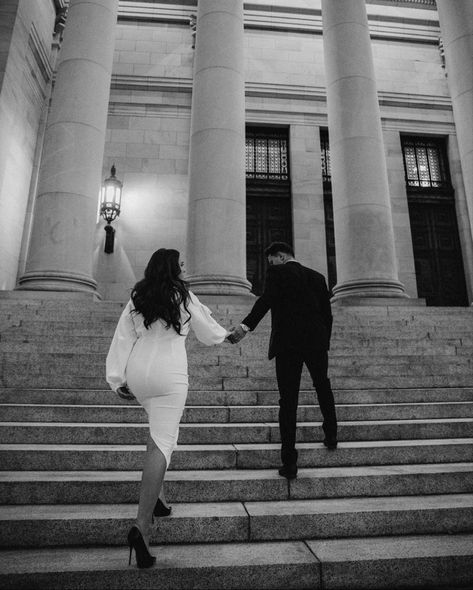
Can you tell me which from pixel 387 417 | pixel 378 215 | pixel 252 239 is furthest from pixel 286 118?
pixel 387 417

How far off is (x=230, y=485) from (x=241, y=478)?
133 mm

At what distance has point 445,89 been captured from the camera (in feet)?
69.4

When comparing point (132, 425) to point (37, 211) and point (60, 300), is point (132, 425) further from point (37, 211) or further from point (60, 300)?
point (37, 211)

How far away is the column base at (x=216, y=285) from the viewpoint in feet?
35.0

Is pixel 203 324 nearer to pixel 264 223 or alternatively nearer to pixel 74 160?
pixel 74 160

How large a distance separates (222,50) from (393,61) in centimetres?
1305

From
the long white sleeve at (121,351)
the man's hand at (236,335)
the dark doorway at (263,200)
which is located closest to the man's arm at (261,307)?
the man's hand at (236,335)

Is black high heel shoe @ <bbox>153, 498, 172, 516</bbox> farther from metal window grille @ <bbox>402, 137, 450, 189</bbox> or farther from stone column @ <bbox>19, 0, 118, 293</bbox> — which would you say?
Answer: metal window grille @ <bbox>402, 137, 450, 189</bbox>

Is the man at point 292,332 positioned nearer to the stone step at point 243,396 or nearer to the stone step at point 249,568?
the stone step at point 249,568

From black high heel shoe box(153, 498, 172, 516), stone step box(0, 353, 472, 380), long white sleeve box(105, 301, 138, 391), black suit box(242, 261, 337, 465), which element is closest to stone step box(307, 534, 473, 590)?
black suit box(242, 261, 337, 465)

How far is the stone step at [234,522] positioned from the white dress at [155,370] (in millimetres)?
904

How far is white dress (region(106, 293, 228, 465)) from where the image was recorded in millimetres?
3230

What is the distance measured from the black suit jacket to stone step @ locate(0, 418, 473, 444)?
4.40ft

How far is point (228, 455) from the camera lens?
4762mm
